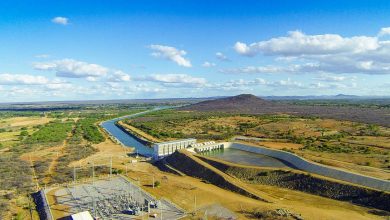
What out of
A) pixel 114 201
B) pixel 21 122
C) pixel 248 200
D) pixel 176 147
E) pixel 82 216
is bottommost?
pixel 248 200

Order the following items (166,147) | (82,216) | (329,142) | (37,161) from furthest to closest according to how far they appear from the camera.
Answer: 1. (329,142)
2. (166,147)
3. (37,161)
4. (82,216)

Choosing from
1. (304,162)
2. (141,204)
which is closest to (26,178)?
(141,204)

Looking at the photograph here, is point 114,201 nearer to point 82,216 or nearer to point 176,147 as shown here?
point 82,216

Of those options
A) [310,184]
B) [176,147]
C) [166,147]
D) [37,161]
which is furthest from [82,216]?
[176,147]

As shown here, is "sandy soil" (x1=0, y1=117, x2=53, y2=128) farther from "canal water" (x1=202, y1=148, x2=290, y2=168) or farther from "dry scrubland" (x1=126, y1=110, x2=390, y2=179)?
"canal water" (x1=202, y1=148, x2=290, y2=168)

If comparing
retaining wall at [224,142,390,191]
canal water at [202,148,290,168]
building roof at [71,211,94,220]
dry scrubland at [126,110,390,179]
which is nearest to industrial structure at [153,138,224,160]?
canal water at [202,148,290,168]

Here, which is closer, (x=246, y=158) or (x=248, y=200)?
(x=248, y=200)

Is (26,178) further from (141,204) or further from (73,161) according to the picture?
(141,204)
